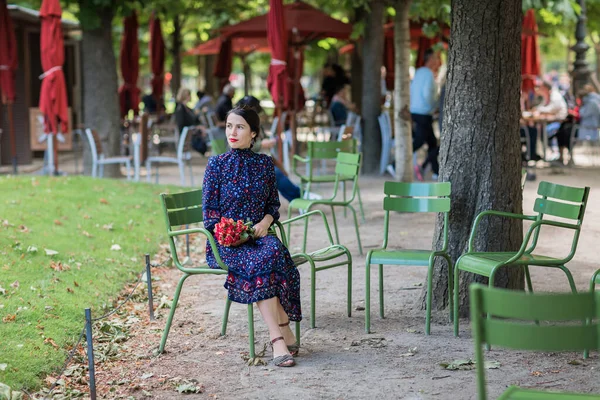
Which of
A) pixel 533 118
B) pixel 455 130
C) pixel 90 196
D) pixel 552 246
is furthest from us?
pixel 533 118

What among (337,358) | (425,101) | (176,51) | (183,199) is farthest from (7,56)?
(337,358)

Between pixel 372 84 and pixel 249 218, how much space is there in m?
10.5

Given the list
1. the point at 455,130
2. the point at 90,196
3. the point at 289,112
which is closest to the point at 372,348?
the point at 455,130

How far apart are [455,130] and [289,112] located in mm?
8968

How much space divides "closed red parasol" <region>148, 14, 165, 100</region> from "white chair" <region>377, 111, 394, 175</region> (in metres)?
6.64

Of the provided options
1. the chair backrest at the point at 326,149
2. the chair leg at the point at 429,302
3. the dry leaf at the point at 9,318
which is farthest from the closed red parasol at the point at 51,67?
the chair leg at the point at 429,302

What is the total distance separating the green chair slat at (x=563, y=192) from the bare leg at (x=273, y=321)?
2.05 meters

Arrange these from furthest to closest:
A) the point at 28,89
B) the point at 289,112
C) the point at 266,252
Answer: the point at 28,89 < the point at 289,112 < the point at 266,252

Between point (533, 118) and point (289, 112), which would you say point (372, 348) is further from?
point (533, 118)

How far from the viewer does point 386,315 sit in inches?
265

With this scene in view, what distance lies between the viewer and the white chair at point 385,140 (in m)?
15.6

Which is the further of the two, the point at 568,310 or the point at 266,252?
the point at 266,252

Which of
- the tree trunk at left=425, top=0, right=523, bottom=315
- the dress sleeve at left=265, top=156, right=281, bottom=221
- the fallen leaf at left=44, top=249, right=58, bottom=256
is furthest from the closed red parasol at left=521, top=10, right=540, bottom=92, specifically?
the dress sleeve at left=265, top=156, right=281, bottom=221

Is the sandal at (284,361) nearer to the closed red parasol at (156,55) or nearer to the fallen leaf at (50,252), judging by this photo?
the fallen leaf at (50,252)
